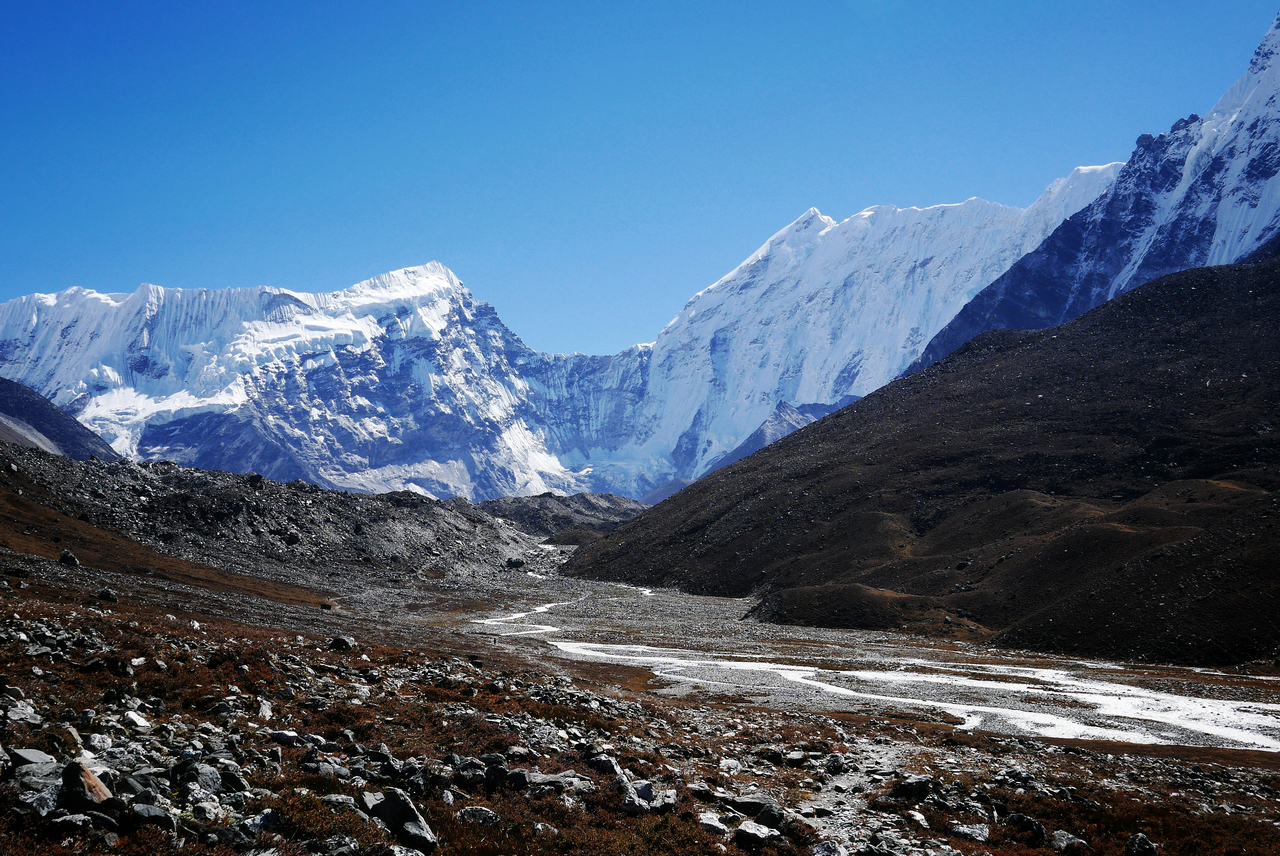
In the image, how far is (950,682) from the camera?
198 feet

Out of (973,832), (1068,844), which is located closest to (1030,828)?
(1068,844)

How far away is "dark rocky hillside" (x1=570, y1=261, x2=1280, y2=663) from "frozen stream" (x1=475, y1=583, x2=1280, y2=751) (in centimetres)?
1025

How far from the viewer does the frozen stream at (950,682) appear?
144 ft

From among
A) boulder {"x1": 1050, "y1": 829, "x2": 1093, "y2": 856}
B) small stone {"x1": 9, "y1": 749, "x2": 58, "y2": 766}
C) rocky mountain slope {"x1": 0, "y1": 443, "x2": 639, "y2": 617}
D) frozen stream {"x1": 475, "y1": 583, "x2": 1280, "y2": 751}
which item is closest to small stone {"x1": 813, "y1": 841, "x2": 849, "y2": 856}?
boulder {"x1": 1050, "y1": 829, "x2": 1093, "y2": 856}

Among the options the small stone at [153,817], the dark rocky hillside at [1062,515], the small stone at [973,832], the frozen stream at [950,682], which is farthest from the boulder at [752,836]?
the dark rocky hillside at [1062,515]

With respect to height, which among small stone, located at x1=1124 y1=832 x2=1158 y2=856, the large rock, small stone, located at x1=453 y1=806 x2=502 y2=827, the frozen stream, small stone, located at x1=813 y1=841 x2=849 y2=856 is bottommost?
the frozen stream

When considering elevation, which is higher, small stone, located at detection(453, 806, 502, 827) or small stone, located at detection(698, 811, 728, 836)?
small stone, located at detection(453, 806, 502, 827)

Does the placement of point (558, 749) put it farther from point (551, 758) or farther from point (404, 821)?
point (404, 821)

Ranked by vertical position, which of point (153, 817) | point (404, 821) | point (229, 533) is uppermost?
point (153, 817)

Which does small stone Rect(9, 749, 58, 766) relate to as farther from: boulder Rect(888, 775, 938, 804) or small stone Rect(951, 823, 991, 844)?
boulder Rect(888, 775, 938, 804)

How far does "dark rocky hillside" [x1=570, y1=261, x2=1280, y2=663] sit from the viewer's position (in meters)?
77.2

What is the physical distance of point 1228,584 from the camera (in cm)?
7250

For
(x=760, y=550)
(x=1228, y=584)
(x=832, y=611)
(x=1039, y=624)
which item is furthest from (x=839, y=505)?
(x=1228, y=584)

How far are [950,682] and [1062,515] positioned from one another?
75.6 meters
